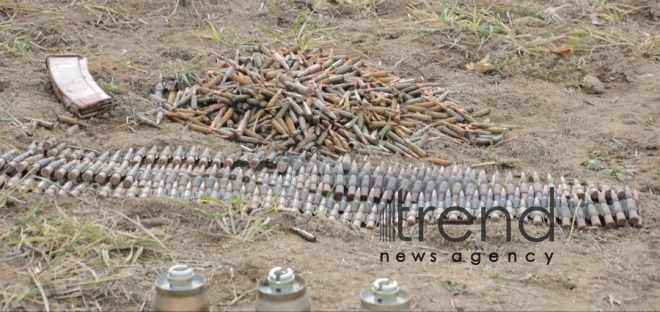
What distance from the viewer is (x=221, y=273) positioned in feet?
15.5

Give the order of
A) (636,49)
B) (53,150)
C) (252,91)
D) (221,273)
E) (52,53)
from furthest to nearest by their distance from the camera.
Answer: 1. (636,49)
2. (52,53)
3. (252,91)
4. (53,150)
5. (221,273)

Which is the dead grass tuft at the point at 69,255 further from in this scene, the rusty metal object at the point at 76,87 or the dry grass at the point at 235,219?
the rusty metal object at the point at 76,87

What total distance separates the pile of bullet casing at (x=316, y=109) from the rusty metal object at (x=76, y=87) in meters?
0.41

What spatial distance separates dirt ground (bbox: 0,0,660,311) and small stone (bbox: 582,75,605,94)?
53 millimetres

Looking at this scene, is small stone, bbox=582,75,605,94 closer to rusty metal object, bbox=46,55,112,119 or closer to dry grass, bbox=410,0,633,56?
dry grass, bbox=410,0,633,56

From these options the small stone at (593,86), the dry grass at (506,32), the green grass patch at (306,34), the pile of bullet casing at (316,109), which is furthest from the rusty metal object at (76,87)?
the small stone at (593,86)

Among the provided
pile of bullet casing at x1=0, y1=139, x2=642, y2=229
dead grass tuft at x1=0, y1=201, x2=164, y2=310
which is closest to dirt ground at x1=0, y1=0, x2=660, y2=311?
dead grass tuft at x1=0, y1=201, x2=164, y2=310

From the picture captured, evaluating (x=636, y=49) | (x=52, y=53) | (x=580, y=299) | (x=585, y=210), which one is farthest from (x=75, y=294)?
(x=636, y=49)

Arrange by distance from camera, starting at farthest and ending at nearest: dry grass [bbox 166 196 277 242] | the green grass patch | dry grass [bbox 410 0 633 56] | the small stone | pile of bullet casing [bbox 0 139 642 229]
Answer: dry grass [bbox 410 0 633 56] → the green grass patch → the small stone → pile of bullet casing [bbox 0 139 642 229] → dry grass [bbox 166 196 277 242]

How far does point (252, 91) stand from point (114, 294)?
10.6 ft

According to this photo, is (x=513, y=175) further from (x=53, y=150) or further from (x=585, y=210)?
(x=53, y=150)

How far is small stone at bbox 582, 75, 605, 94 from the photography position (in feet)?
28.7

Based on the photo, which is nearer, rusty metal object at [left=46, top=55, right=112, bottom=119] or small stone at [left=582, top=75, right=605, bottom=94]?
rusty metal object at [left=46, top=55, right=112, bottom=119]

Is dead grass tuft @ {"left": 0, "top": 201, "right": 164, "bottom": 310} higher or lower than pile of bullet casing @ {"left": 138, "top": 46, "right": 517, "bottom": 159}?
lower
